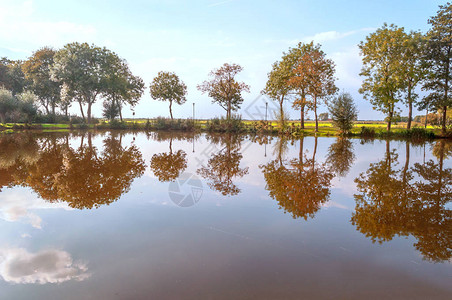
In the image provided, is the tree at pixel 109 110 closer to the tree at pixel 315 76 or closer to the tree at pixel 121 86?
the tree at pixel 121 86

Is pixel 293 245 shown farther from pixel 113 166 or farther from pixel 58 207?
pixel 113 166

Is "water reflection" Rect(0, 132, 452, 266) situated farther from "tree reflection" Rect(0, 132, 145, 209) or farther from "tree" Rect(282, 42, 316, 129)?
"tree" Rect(282, 42, 316, 129)

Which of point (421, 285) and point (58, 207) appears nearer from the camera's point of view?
point (421, 285)

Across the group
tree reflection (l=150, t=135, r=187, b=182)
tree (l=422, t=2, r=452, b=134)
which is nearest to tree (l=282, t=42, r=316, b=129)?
tree (l=422, t=2, r=452, b=134)

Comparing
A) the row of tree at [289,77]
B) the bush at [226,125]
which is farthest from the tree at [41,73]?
the bush at [226,125]

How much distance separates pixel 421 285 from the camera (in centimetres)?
346

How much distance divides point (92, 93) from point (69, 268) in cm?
5259

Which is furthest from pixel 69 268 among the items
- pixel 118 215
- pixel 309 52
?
pixel 309 52

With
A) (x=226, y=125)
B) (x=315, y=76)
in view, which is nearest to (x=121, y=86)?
(x=226, y=125)

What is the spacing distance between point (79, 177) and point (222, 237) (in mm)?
6961

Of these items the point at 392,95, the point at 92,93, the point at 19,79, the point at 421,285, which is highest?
the point at 19,79

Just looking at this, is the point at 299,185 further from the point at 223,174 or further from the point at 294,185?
the point at 223,174

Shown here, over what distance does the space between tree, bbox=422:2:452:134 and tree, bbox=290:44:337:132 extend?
11.7m

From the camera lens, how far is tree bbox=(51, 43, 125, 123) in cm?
4472
